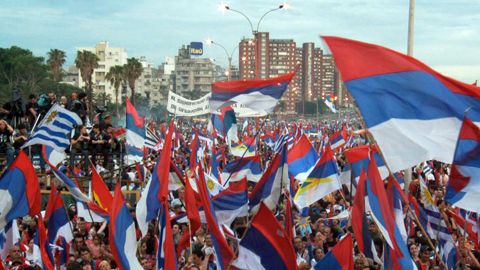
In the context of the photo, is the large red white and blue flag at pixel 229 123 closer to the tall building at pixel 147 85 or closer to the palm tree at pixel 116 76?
the palm tree at pixel 116 76

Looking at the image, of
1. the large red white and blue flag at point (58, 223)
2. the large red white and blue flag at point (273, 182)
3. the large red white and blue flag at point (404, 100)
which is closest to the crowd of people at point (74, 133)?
the large red white and blue flag at point (58, 223)

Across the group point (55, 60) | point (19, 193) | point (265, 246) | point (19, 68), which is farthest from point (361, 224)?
point (55, 60)

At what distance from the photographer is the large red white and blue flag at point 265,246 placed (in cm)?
735

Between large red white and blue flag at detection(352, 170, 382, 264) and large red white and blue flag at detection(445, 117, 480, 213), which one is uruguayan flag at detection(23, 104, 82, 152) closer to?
large red white and blue flag at detection(352, 170, 382, 264)

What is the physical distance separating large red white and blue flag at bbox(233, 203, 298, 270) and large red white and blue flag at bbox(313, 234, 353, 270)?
0.63 meters

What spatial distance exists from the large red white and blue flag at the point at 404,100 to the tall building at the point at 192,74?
174m

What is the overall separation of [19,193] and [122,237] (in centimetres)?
200

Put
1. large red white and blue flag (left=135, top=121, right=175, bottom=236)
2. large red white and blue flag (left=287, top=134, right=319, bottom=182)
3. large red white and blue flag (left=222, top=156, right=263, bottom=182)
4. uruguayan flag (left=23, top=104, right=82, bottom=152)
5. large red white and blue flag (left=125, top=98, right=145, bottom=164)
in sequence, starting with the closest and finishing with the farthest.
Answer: large red white and blue flag (left=135, top=121, right=175, bottom=236) → uruguayan flag (left=23, top=104, right=82, bottom=152) → large red white and blue flag (left=222, top=156, right=263, bottom=182) → large red white and blue flag (left=287, top=134, right=319, bottom=182) → large red white and blue flag (left=125, top=98, right=145, bottom=164)

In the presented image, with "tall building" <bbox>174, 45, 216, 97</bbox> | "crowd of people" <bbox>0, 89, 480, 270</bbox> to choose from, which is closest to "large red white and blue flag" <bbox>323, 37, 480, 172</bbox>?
"crowd of people" <bbox>0, 89, 480, 270</bbox>

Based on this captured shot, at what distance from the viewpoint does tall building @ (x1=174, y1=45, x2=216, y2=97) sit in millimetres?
182875

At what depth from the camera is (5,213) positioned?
10.2 m

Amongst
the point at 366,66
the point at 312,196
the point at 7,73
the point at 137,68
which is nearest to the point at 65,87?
the point at 137,68

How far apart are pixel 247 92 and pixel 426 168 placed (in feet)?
36.9

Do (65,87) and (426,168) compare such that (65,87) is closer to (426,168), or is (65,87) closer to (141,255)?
(426,168)
